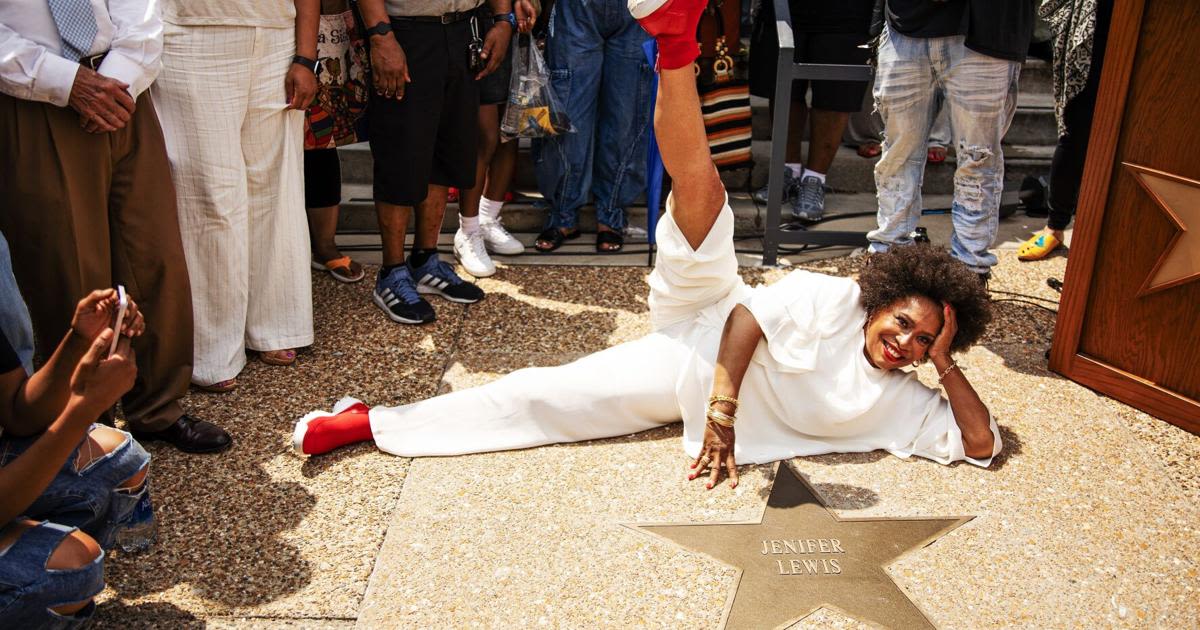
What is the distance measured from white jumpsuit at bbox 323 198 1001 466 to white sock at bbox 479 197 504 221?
1992 mm

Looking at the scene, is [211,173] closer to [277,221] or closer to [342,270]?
[277,221]

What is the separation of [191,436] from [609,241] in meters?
2.51

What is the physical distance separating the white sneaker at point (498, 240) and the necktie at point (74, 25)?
2.34 m

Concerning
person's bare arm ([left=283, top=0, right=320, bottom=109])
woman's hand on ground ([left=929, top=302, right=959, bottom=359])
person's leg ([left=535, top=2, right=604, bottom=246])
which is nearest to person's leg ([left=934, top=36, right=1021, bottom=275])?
woman's hand on ground ([left=929, top=302, right=959, bottom=359])

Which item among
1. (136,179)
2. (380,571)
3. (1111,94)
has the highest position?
(1111,94)

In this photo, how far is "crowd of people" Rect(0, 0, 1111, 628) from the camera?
2.43 meters

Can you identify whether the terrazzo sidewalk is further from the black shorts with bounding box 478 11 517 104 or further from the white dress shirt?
the black shorts with bounding box 478 11 517 104

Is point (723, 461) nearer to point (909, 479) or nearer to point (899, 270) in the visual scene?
point (909, 479)

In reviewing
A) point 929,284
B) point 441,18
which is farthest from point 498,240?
point 929,284

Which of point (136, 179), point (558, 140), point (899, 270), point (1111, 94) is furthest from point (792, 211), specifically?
point (136, 179)

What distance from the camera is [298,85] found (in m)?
3.67

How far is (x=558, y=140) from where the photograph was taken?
505 cm

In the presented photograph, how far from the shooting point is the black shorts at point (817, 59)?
16.8 ft

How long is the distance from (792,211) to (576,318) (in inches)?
68.8
